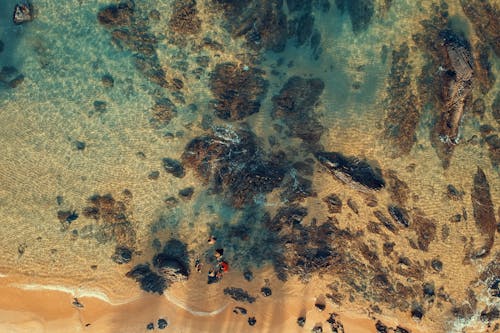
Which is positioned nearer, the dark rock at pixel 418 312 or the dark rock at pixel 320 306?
the dark rock at pixel 418 312

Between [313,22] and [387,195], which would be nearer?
[387,195]

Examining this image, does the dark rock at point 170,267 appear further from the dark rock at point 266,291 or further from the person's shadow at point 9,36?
the person's shadow at point 9,36

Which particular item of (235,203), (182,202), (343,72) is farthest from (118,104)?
(343,72)

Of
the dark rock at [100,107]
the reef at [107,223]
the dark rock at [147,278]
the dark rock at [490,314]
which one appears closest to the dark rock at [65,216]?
the reef at [107,223]

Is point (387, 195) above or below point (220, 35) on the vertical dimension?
below

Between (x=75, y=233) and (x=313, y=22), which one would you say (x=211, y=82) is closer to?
(x=313, y=22)

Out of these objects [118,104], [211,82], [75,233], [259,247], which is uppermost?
[211,82]

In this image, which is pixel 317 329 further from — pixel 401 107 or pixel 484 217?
pixel 401 107
